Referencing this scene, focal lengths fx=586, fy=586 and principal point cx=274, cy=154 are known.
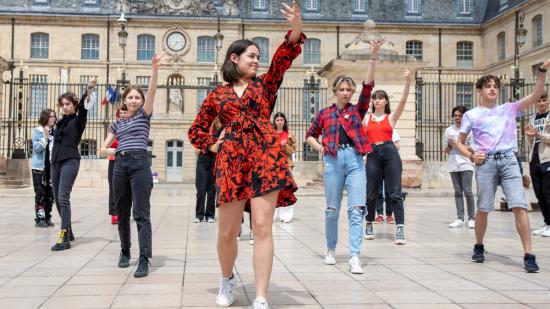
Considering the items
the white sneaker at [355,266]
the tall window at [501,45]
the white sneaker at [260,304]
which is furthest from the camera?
the tall window at [501,45]

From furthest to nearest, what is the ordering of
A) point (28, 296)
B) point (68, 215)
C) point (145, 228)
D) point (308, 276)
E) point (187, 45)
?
point (187, 45) → point (68, 215) → point (145, 228) → point (308, 276) → point (28, 296)

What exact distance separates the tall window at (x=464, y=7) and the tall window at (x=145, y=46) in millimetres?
23277

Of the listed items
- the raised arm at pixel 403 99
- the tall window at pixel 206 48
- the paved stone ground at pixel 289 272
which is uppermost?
the tall window at pixel 206 48

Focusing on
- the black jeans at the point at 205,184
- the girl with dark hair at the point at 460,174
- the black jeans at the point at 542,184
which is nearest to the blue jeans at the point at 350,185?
the black jeans at the point at 542,184

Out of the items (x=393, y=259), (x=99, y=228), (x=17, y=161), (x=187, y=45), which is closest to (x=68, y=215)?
(x=99, y=228)

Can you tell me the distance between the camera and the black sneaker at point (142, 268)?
5.04 meters

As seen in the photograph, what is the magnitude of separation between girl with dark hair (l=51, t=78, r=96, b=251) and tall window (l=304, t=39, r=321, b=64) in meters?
36.7

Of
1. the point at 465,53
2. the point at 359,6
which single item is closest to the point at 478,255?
the point at 359,6

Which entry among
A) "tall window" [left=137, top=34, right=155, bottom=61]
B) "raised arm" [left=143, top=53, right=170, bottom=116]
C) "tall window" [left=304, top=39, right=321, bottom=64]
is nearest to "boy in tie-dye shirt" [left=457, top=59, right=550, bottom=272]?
"raised arm" [left=143, top=53, right=170, bottom=116]

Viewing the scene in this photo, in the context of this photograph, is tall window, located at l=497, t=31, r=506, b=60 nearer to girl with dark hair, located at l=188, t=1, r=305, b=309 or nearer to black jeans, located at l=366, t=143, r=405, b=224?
black jeans, located at l=366, t=143, r=405, b=224

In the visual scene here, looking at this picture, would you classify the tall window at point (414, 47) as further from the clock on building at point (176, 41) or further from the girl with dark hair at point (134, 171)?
the girl with dark hair at point (134, 171)

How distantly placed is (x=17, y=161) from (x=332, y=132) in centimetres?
1632

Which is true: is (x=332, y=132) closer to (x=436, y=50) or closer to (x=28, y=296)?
(x=28, y=296)

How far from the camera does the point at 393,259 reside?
602 centimetres
